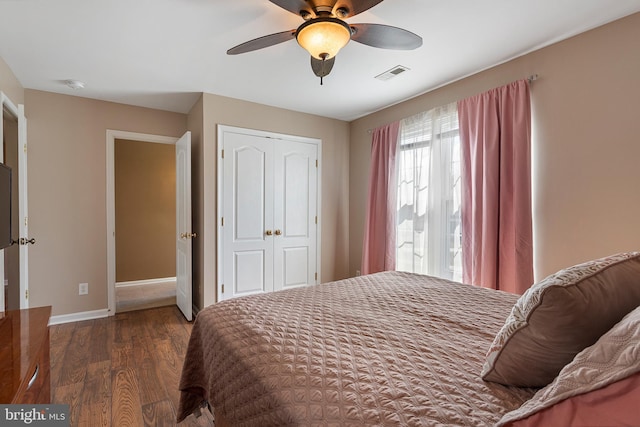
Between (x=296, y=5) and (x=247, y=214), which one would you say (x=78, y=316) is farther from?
(x=296, y=5)

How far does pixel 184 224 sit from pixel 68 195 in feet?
4.12

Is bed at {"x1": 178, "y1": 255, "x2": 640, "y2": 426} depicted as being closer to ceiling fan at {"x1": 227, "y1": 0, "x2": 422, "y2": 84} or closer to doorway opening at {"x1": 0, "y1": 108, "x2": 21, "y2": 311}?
ceiling fan at {"x1": 227, "y1": 0, "x2": 422, "y2": 84}

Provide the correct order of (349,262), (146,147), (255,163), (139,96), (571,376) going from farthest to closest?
(146,147) → (349,262) → (255,163) → (139,96) → (571,376)

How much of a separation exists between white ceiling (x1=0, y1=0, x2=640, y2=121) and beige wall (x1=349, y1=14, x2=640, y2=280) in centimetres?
14

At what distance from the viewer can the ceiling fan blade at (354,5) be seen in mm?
1578

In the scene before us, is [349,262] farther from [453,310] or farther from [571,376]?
[571,376]

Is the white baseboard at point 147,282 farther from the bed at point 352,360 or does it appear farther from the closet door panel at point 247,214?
the bed at point 352,360

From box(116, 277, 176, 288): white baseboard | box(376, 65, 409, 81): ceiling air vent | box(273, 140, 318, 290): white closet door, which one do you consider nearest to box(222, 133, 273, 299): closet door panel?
A: box(273, 140, 318, 290): white closet door

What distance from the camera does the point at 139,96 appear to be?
3.42 metres

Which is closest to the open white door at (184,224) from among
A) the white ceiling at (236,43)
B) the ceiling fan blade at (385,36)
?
the white ceiling at (236,43)

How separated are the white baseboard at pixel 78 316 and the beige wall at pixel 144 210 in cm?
157

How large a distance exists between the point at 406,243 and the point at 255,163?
77.6 inches

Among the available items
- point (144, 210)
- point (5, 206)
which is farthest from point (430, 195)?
point (144, 210)

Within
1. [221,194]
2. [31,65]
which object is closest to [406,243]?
[221,194]
